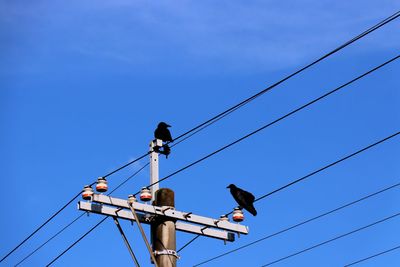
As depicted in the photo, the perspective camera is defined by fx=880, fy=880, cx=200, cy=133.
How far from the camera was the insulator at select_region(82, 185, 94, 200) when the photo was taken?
14102 mm

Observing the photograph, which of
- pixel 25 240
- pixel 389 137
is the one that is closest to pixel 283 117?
pixel 389 137

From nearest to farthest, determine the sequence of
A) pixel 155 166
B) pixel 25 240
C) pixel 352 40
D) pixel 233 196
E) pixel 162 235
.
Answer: pixel 352 40 < pixel 162 235 < pixel 155 166 < pixel 233 196 < pixel 25 240

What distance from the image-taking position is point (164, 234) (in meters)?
14.1

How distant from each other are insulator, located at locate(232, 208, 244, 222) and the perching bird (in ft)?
7.42

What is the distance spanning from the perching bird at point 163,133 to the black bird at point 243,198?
153 cm

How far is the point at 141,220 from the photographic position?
1428 centimetres

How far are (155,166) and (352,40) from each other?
4.29 m

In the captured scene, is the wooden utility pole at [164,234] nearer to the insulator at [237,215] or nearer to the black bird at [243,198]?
the insulator at [237,215]

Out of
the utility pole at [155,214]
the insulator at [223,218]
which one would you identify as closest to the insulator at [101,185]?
the utility pole at [155,214]

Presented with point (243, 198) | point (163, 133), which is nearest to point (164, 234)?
point (243, 198)

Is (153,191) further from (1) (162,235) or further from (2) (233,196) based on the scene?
(2) (233,196)

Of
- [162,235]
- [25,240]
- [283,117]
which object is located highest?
[25,240]

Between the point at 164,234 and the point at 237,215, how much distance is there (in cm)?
179

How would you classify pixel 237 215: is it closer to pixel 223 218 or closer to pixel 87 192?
pixel 223 218
